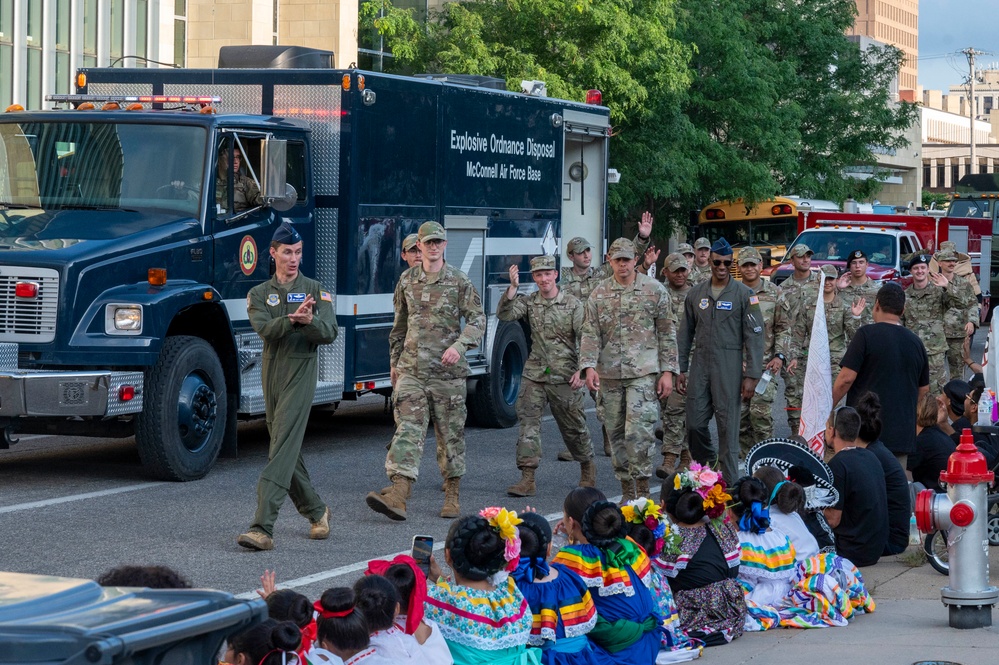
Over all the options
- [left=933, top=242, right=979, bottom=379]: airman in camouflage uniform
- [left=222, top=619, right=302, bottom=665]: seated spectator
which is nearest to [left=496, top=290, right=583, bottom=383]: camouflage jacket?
[left=933, top=242, right=979, bottom=379]: airman in camouflage uniform

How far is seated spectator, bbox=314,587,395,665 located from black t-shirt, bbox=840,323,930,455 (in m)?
5.24

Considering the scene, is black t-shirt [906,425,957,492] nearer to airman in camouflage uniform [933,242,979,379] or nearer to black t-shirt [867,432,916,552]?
black t-shirt [867,432,916,552]

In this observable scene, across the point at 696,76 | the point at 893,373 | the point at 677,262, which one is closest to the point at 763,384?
the point at 677,262

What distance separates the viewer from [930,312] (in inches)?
592

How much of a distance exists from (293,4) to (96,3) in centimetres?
484

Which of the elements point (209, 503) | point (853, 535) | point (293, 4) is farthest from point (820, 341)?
point (293, 4)

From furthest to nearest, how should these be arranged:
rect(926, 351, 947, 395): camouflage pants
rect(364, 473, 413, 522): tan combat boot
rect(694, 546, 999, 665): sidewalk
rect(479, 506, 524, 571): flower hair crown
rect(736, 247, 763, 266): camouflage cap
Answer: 1. rect(926, 351, 947, 395): camouflage pants
2. rect(736, 247, 763, 266): camouflage cap
3. rect(364, 473, 413, 522): tan combat boot
4. rect(694, 546, 999, 665): sidewalk
5. rect(479, 506, 524, 571): flower hair crown

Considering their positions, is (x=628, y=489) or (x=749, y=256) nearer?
(x=628, y=489)

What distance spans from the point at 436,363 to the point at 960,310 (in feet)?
23.9

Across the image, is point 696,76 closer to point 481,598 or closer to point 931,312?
point 931,312

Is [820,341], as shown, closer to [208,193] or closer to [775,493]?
[775,493]

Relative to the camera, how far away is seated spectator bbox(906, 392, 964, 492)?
31.0 ft

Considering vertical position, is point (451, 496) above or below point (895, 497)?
below

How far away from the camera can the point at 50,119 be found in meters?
11.6
